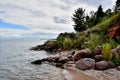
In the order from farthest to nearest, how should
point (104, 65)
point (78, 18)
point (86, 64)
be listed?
point (78, 18) → point (86, 64) → point (104, 65)

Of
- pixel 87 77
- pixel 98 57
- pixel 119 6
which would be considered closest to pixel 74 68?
pixel 98 57

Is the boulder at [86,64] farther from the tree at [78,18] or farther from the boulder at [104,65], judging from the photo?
the tree at [78,18]

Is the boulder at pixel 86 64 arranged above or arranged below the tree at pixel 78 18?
below

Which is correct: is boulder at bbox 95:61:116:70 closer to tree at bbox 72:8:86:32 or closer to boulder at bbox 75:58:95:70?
boulder at bbox 75:58:95:70

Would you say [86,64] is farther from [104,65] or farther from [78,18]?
[78,18]

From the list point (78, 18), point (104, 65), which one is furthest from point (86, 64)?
point (78, 18)

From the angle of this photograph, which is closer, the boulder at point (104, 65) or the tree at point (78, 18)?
the boulder at point (104, 65)

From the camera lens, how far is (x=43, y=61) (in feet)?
83.9

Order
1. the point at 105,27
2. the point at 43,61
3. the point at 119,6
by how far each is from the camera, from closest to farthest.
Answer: the point at 43,61
the point at 105,27
the point at 119,6

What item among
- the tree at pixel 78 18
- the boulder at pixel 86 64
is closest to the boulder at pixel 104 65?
the boulder at pixel 86 64

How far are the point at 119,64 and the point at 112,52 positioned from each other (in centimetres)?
167

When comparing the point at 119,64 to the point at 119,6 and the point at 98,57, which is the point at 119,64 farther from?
the point at 119,6

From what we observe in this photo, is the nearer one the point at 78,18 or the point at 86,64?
the point at 86,64

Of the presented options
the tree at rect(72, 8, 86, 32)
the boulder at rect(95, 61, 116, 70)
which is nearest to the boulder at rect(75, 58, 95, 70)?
the boulder at rect(95, 61, 116, 70)
